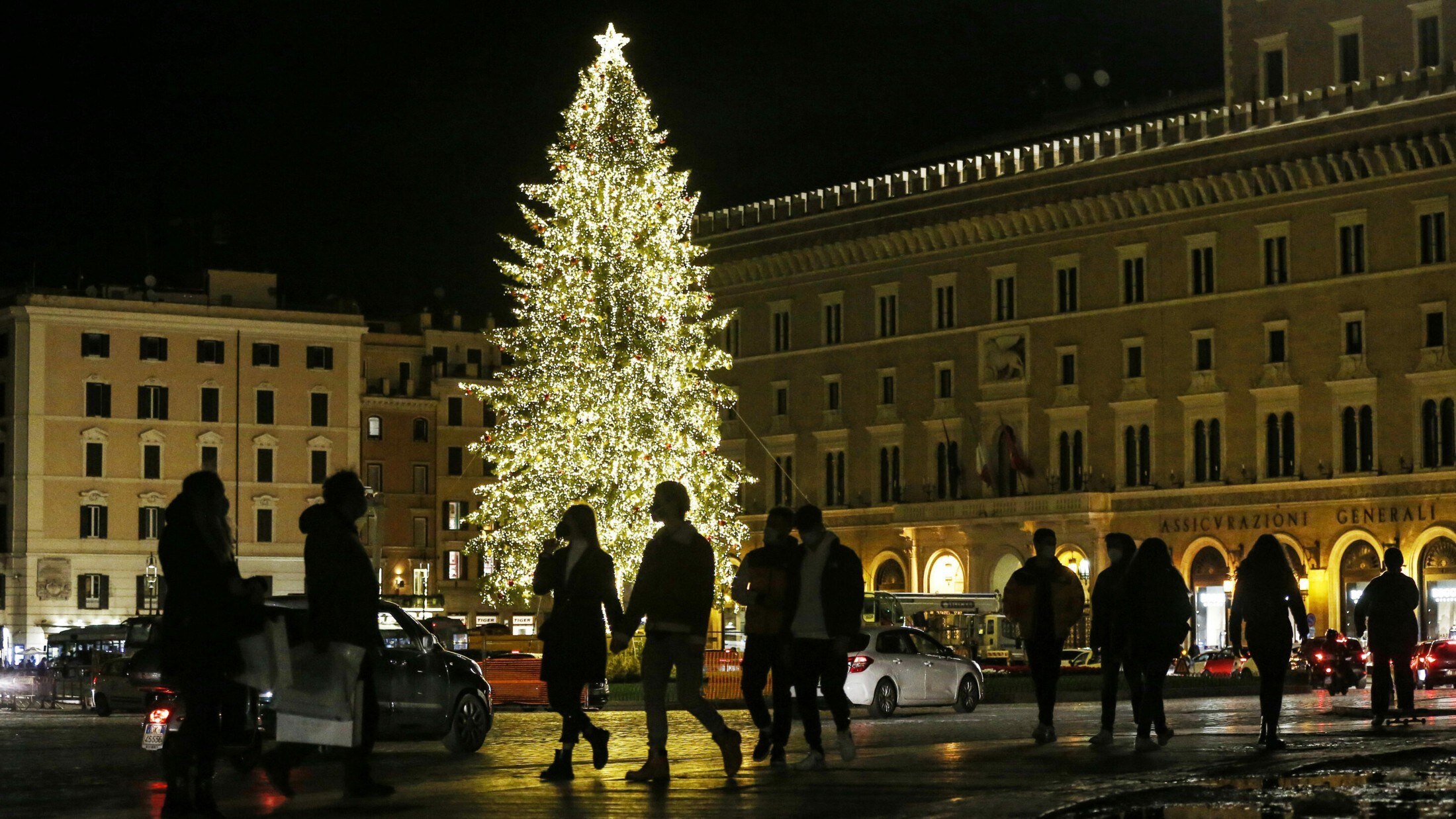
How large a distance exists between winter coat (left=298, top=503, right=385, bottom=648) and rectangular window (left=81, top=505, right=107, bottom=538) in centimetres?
6937

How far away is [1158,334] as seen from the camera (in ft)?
207

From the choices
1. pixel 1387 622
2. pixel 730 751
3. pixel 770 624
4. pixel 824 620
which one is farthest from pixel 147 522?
pixel 730 751

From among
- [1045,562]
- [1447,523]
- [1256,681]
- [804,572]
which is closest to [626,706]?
[1256,681]

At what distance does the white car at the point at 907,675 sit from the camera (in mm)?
27906

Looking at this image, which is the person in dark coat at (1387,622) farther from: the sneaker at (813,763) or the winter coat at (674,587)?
the winter coat at (674,587)

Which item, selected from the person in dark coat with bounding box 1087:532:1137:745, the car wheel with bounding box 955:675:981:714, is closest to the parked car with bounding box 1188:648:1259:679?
the car wheel with bounding box 955:675:981:714

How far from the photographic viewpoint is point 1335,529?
192 feet

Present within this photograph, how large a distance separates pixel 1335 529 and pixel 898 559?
49.2ft

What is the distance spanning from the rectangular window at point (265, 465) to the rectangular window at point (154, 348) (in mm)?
4687

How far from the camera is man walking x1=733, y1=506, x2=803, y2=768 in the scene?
47.8 ft

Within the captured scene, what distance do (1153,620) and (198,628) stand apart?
7.08 metres

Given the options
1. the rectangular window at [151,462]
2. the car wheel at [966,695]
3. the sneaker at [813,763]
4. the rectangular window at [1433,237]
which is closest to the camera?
the sneaker at [813,763]

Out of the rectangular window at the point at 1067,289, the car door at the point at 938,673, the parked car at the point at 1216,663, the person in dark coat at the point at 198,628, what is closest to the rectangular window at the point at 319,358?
the rectangular window at the point at 1067,289

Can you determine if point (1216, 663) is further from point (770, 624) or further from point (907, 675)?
point (770, 624)
